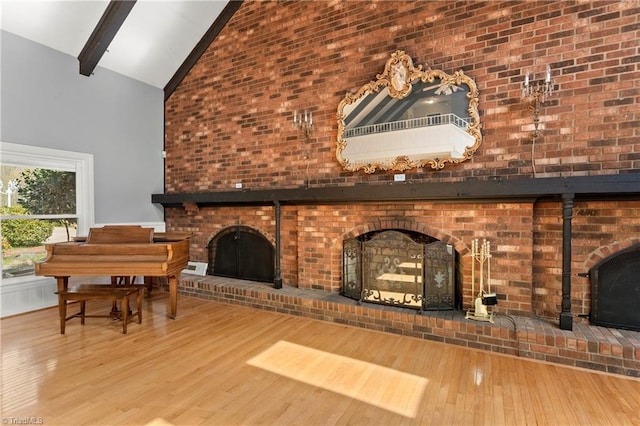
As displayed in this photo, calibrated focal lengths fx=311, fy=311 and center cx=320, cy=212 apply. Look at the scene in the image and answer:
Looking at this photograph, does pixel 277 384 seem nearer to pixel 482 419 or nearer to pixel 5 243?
pixel 482 419

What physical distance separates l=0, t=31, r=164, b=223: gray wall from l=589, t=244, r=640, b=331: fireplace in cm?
574

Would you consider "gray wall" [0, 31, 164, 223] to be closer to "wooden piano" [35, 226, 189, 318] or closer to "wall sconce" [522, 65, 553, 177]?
"wooden piano" [35, 226, 189, 318]

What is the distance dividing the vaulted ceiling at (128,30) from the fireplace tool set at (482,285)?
4.58 metres

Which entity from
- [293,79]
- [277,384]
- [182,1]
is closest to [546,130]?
[293,79]

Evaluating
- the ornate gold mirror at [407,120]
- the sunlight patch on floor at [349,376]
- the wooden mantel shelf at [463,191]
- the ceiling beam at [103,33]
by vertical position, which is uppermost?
the ceiling beam at [103,33]

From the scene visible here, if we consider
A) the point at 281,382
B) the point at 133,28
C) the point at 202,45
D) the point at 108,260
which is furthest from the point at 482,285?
the point at 133,28

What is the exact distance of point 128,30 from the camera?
4.19m

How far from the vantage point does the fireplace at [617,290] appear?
2.58m

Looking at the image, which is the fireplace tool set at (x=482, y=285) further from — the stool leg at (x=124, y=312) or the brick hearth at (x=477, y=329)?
the stool leg at (x=124, y=312)

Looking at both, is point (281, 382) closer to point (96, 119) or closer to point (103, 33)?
point (96, 119)

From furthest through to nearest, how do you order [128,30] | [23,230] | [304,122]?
1. [128,30]
2. [304,122]
3. [23,230]

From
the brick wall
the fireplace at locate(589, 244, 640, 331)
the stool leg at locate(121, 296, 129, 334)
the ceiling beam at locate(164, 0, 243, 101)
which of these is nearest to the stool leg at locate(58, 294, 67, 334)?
the stool leg at locate(121, 296, 129, 334)

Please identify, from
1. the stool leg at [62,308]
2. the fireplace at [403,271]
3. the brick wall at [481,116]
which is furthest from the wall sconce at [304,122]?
the stool leg at [62,308]

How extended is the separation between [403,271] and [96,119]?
181 inches
